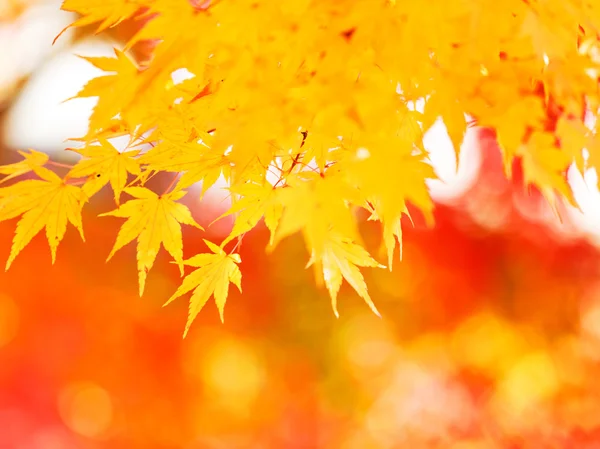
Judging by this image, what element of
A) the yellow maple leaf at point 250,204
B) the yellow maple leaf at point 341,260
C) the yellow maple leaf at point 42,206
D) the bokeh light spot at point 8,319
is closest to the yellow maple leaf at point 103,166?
the yellow maple leaf at point 42,206

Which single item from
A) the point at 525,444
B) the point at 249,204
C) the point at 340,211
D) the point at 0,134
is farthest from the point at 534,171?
the point at 525,444

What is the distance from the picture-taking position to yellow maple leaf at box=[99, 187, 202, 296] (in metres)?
1.13

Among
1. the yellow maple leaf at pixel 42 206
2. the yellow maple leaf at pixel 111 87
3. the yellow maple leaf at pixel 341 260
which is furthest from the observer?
the yellow maple leaf at pixel 341 260

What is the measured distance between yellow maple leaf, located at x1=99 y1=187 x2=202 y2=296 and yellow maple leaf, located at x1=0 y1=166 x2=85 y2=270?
8 cm

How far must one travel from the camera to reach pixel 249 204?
1.16 m

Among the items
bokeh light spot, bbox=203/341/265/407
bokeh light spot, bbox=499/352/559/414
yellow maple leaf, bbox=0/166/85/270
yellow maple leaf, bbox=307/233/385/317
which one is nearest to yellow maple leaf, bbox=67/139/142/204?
yellow maple leaf, bbox=0/166/85/270

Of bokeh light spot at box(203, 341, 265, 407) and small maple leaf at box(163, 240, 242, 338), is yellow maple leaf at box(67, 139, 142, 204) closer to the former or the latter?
small maple leaf at box(163, 240, 242, 338)

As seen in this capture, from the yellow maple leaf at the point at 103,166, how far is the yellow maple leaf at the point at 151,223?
0.04 meters

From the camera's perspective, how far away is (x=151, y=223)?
1.15 metres

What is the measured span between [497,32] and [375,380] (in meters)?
4.18

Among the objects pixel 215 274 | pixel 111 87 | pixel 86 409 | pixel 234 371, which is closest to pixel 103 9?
pixel 111 87

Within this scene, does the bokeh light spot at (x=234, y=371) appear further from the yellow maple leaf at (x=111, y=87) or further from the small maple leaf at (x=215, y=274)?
the yellow maple leaf at (x=111, y=87)

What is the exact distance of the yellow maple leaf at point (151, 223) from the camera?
44.4 inches

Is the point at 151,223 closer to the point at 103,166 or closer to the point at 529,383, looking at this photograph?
the point at 103,166
